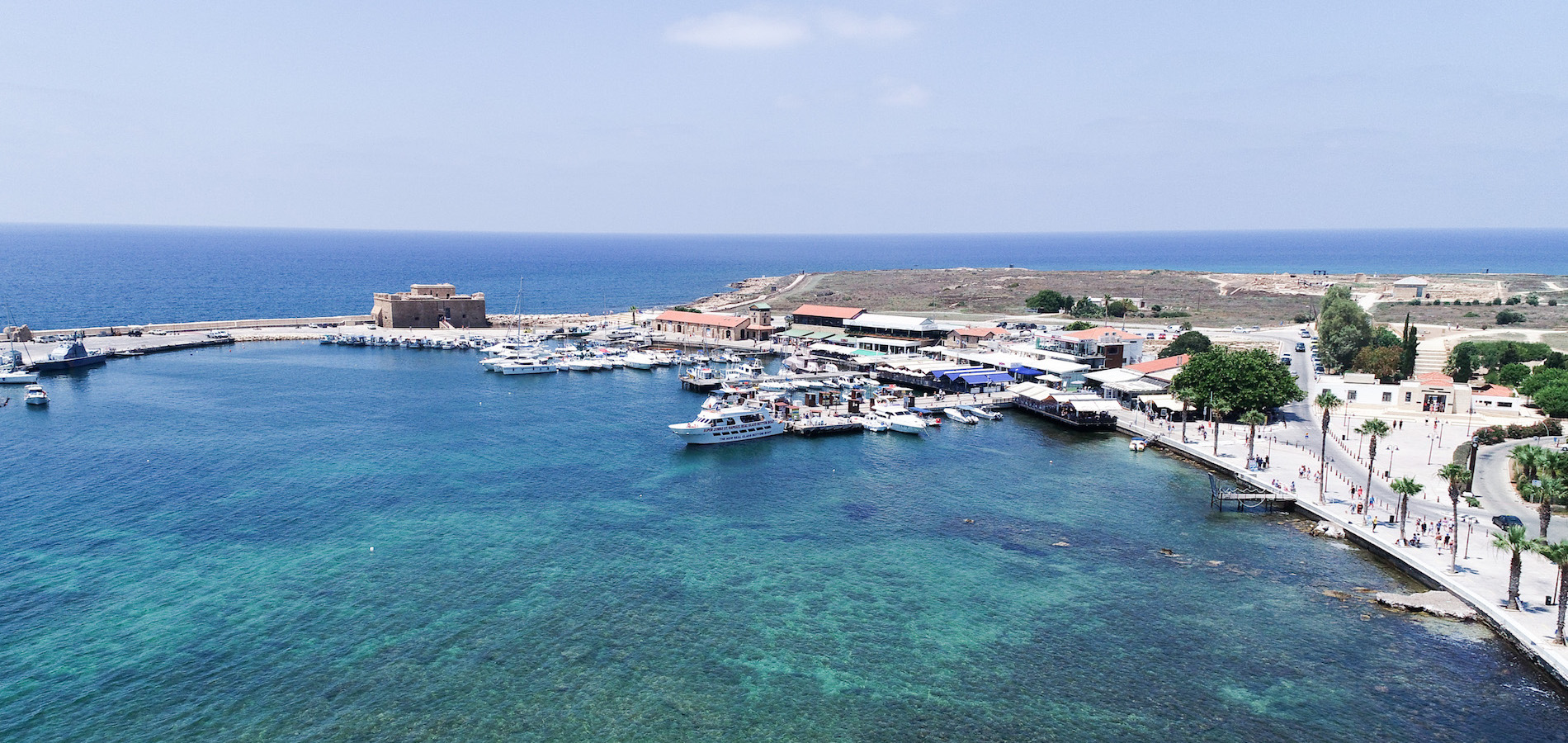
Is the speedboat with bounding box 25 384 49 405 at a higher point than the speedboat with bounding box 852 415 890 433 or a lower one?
higher

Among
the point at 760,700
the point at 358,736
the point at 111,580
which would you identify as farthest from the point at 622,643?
the point at 111,580

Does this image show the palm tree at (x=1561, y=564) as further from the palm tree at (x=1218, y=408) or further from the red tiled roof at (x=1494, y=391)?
the red tiled roof at (x=1494, y=391)

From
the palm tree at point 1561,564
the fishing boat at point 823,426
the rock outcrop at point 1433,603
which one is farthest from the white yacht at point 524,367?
the palm tree at point 1561,564

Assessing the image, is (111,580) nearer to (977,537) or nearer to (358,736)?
(358,736)

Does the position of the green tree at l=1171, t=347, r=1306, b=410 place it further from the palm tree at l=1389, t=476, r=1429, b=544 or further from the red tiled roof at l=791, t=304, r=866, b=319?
the red tiled roof at l=791, t=304, r=866, b=319

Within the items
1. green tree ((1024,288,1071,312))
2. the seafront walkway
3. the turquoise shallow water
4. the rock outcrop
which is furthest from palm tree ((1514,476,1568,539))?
green tree ((1024,288,1071,312))

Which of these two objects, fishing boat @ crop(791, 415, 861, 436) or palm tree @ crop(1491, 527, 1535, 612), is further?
fishing boat @ crop(791, 415, 861, 436)
